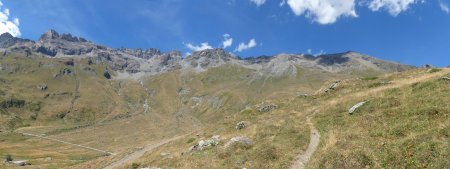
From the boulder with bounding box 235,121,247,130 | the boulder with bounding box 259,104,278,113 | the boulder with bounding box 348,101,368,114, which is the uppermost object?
the boulder with bounding box 259,104,278,113

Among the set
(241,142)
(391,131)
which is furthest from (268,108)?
(391,131)

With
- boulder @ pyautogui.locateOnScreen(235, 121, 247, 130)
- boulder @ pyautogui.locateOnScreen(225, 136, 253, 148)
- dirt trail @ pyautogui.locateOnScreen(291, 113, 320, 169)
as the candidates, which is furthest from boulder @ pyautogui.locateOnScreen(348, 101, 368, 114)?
boulder @ pyautogui.locateOnScreen(235, 121, 247, 130)

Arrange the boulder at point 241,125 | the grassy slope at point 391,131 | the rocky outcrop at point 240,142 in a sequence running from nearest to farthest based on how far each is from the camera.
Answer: the grassy slope at point 391,131
the rocky outcrop at point 240,142
the boulder at point 241,125

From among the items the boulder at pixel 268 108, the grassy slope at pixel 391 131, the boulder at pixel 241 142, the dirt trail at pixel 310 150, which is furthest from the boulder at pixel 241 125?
the boulder at pixel 241 142

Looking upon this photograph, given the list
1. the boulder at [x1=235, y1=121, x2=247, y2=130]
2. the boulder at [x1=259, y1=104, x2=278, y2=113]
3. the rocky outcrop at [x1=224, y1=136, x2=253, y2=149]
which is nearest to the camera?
the rocky outcrop at [x1=224, y1=136, x2=253, y2=149]

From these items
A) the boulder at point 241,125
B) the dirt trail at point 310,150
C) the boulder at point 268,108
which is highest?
the boulder at point 268,108

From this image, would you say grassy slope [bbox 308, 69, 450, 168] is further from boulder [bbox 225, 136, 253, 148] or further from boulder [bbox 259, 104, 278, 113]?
boulder [bbox 259, 104, 278, 113]

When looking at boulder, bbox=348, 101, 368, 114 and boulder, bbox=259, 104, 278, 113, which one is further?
boulder, bbox=259, 104, 278, 113

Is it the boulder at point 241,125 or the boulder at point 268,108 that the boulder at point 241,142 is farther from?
the boulder at point 268,108

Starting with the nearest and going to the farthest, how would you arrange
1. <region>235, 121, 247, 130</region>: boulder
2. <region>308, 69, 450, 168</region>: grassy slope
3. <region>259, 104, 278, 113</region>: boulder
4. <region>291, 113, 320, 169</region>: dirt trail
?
<region>308, 69, 450, 168</region>: grassy slope, <region>291, 113, 320, 169</region>: dirt trail, <region>235, 121, 247, 130</region>: boulder, <region>259, 104, 278, 113</region>: boulder

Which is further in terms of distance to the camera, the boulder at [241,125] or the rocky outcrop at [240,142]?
the boulder at [241,125]

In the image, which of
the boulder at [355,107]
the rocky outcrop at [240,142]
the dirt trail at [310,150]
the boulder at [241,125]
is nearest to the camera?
the dirt trail at [310,150]

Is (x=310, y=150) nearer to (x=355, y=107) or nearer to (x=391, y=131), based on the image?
(x=391, y=131)

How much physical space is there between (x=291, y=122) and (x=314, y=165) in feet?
64.4
